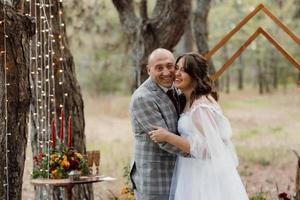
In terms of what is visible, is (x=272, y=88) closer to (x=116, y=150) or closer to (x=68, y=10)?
(x=116, y=150)

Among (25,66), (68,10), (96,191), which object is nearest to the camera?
(25,66)

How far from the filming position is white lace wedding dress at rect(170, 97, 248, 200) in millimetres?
4551

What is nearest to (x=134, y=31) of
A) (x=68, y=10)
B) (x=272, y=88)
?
(x=68, y=10)

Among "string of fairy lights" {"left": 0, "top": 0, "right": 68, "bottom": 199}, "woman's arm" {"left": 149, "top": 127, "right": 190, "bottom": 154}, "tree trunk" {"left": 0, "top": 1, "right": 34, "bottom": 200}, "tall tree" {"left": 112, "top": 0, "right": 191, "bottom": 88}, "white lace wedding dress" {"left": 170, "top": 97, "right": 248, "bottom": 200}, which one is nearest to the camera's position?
"woman's arm" {"left": 149, "top": 127, "right": 190, "bottom": 154}

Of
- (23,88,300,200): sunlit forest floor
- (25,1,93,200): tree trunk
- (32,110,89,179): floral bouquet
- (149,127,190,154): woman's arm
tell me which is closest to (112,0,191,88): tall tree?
(25,1,93,200): tree trunk

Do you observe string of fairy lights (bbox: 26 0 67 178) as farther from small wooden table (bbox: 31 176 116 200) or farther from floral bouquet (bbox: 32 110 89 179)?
small wooden table (bbox: 31 176 116 200)

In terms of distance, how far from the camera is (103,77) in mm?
28859

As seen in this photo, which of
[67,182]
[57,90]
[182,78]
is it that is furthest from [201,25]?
[182,78]

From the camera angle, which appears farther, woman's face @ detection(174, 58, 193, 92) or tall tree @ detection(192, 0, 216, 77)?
tall tree @ detection(192, 0, 216, 77)

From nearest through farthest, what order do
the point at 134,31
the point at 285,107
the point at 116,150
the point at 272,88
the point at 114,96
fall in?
the point at 134,31 → the point at 116,150 → the point at 285,107 → the point at 114,96 → the point at 272,88

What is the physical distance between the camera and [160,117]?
4602mm

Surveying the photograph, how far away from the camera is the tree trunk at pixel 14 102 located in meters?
5.22

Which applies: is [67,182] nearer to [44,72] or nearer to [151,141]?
[151,141]

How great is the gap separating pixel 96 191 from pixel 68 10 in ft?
11.2
